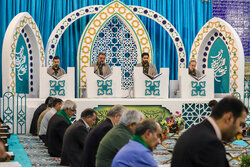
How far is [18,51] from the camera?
11.6m

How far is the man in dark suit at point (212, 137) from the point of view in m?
2.51

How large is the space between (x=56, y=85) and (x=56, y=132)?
11.5ft

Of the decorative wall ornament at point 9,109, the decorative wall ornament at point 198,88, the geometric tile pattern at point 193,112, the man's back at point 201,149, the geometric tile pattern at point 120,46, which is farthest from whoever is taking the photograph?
the geometric tile pattern at point 120,46

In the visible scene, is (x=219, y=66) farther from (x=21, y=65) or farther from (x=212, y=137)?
(x=212, y=137)

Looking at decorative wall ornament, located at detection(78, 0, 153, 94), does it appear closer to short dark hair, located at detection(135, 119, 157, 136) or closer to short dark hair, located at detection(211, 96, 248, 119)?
short dark hair, located at detection(135, 119, 157, 136)

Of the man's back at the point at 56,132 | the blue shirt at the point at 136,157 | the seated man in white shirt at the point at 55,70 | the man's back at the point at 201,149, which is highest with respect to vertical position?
the seated man in white shirt at the point at 55,70

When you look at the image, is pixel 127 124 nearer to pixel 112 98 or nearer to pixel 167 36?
pixel 112 98

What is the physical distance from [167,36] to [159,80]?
4200 mm

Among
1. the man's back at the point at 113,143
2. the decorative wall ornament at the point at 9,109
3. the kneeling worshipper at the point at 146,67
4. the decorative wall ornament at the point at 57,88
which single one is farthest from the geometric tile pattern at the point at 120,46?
the man's back at the point at 113,143

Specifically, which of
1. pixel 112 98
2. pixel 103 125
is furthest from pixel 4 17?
pixel 103 125

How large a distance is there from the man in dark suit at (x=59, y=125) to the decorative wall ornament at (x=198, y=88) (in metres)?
4.51

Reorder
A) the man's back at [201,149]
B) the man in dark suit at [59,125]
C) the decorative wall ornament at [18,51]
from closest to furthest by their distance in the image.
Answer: the man's back at [201,149]
the man in dark suit at [59,125]
the decorative wall ornament at [18,51]

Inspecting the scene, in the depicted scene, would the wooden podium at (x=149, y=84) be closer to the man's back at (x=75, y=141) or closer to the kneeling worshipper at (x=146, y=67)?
the kneeling worshipper at (x=146, y=67)

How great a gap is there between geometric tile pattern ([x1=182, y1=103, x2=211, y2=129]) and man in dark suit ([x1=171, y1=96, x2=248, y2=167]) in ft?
26.9
